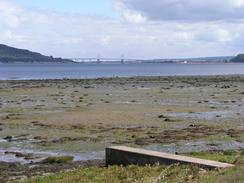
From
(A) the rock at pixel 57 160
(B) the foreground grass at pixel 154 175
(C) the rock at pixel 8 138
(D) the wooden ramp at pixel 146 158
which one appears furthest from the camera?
(C) the rock at pixel 8 138

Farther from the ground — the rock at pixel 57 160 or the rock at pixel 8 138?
the rock at pixel 57 160

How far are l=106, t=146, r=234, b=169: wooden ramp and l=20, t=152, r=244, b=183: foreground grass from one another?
0.35 meters

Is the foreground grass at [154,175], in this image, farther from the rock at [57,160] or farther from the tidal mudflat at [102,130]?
the rock at [57,160]

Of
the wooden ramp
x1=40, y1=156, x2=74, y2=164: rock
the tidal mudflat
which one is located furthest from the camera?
the tidal mudflat

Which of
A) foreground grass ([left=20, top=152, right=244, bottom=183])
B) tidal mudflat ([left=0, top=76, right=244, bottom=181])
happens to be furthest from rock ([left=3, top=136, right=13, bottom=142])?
foreground grass ([left=20, top=152, right=244, bottom=183])

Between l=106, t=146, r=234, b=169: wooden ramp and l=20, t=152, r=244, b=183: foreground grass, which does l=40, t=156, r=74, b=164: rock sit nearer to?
l=106, t=146, r=234, b=169: wooden ramp

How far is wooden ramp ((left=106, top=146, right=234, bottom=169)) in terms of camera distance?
12945 millimetres

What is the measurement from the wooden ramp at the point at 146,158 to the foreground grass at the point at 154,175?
0.35 m

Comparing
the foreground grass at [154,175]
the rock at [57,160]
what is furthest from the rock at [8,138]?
the foreground grass at [154,175]

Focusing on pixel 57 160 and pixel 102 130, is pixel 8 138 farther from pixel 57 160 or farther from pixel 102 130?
pixel 57 160

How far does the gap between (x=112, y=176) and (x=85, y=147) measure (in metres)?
8.81

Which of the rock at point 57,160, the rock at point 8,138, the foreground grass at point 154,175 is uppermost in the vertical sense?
the foreground grass at point 154,175

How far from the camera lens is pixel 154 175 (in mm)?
12328

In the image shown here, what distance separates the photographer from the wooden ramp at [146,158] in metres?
12.9
